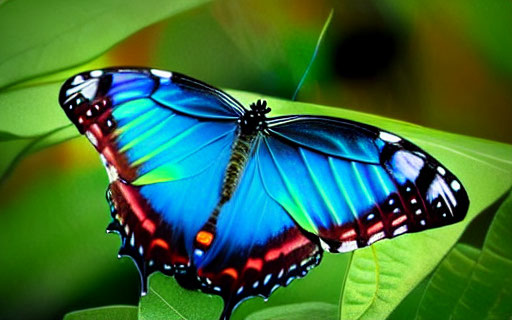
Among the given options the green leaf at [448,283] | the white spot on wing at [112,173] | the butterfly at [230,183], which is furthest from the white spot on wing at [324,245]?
A: the white spot on wing at [112,173]

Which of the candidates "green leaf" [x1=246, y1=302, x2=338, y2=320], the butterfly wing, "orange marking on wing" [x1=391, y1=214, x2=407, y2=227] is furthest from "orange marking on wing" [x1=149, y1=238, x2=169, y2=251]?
"orange marking on wing" [x1=391, y1=214, x2=407, y2=227]

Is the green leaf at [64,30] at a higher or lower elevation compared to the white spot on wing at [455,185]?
higher

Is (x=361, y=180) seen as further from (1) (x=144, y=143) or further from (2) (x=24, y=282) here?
(2) (x=24, y=282)

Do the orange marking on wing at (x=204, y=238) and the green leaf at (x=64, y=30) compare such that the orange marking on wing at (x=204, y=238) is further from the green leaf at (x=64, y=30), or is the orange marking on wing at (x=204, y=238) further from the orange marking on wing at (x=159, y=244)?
the green leaf at (x=64, y=30)

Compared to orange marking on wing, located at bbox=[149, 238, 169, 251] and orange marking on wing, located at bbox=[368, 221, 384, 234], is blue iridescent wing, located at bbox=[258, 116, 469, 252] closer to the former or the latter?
orange marking on wing, located at bbox=[368, 221, 384, 234]

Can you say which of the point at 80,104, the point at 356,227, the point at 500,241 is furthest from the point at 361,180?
the point at 80,104

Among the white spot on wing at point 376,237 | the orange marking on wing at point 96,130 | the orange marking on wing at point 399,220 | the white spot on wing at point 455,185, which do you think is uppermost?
the orange marking on wing at point 96,130

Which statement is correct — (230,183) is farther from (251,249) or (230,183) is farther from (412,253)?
(412,253)
